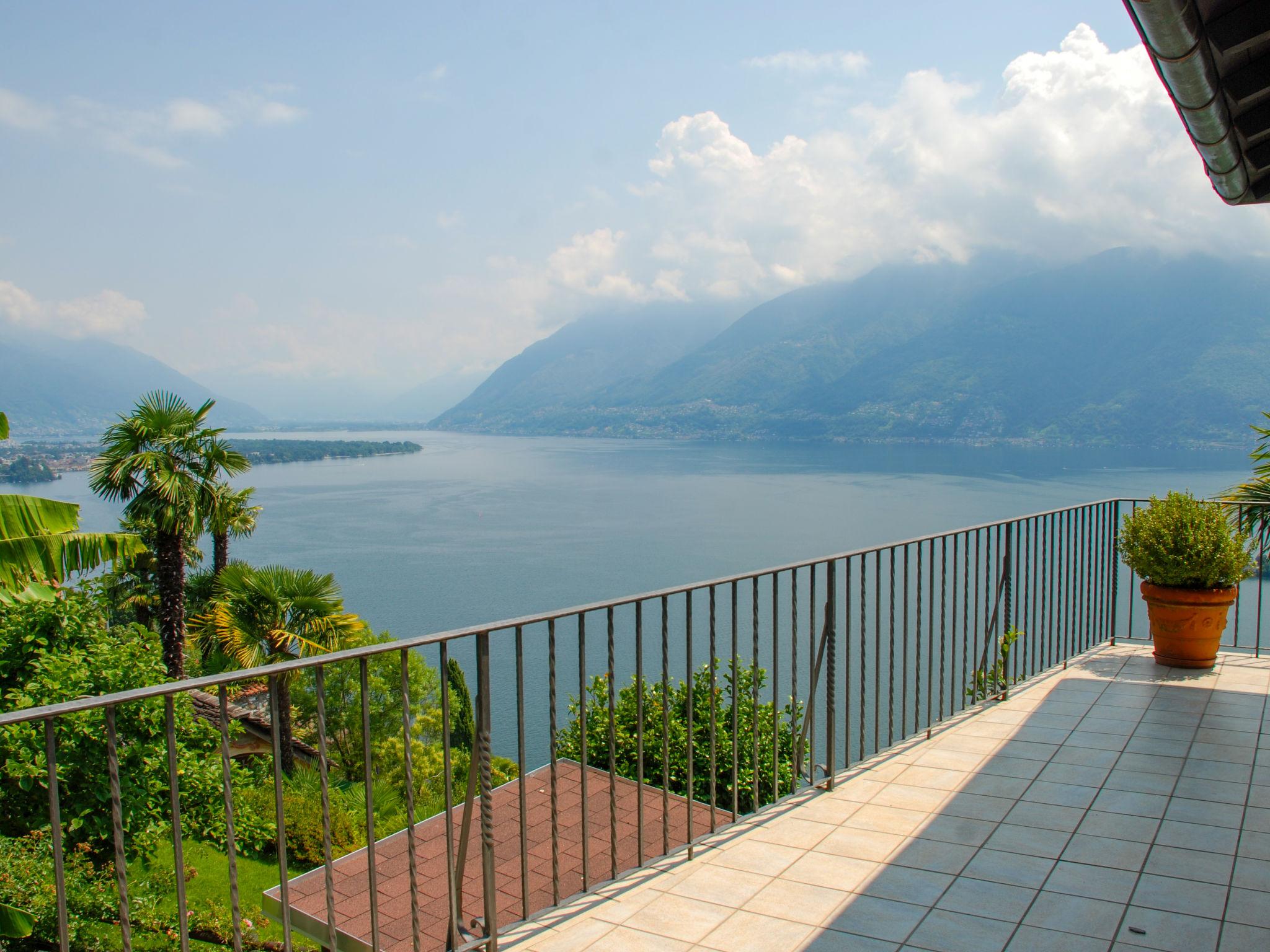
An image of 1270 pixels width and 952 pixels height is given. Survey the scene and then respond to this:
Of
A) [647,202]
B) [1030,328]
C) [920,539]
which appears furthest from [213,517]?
[1030,328]

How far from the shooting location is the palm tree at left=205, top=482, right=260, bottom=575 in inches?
933

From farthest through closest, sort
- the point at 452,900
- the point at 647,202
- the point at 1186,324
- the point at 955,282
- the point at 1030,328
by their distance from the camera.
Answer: the point at 955,282
the point at 1030,328
the point at 1186,324
the point at 647,202
the point at 452,900

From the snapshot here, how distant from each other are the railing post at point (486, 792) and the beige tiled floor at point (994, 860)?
0.54ft

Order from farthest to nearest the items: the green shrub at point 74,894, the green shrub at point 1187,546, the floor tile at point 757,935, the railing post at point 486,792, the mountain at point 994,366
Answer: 1. the mountain at point 994,366
2. the green shrub at point 74,894
3. the green shrub at point 1187,546
4. the floor tile at point 757,935
5. the railing post at point 486,792

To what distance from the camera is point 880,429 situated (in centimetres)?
12531

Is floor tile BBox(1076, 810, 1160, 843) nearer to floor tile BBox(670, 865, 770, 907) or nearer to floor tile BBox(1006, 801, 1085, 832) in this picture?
floor tile BBox(1006, 801, 1085, 832)

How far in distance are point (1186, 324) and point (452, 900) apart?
140527mm

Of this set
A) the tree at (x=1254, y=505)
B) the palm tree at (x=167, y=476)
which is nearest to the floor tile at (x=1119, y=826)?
the tree at (x=1254, y=505)

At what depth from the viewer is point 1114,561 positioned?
6.38 meters

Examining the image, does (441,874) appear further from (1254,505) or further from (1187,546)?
(1254,505)

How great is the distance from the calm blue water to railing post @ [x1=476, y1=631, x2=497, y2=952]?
92.9ft

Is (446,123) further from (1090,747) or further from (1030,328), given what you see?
(1030,328)

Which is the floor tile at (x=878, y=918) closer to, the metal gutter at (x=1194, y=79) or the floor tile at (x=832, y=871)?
the floor tile at (x=832, y=871)

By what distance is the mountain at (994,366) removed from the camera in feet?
343
